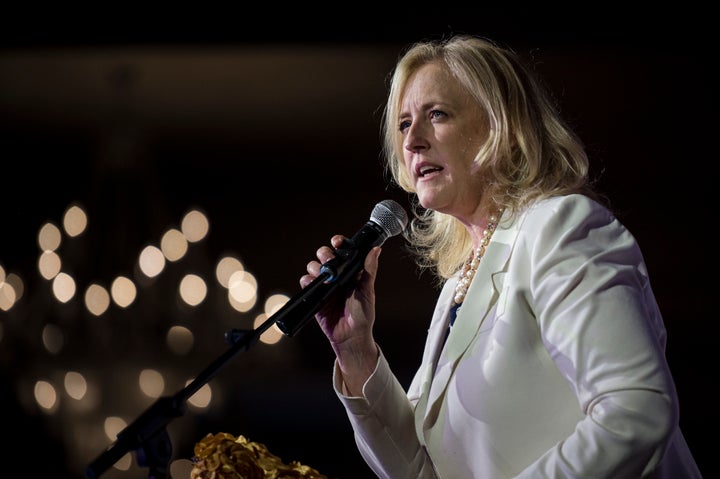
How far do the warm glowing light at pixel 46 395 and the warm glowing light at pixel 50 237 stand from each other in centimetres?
94

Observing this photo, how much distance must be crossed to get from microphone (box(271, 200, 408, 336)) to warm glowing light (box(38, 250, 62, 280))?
440 centimetres

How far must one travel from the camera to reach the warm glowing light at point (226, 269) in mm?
5420

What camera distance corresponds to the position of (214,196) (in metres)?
5.55

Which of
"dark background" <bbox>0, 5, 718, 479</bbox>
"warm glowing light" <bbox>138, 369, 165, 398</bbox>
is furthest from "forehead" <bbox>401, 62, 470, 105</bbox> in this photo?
"warm glowing light" <bbox>138, 369, 165, 398</bbox>

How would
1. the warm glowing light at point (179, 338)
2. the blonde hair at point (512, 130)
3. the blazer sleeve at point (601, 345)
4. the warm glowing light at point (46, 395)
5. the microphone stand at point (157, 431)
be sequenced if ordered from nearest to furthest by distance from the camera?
the microphone stand at point (157, 431) < the blazer sleeve at point (601, 345) < the blonde hair at point (512, 130) < the warm glowing light at point (46, 395) < the warm glowing light at point (179, 338)

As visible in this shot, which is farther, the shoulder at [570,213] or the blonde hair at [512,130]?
the blonde hair at [512,130]

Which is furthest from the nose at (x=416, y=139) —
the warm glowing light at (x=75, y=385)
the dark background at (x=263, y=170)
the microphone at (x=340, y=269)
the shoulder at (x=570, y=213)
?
the warm glowing light at (x=75, y=385)

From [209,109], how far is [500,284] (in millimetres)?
4307

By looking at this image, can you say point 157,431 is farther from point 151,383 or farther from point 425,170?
point 151,383

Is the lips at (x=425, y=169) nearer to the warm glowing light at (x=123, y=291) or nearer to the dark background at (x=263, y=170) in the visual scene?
the dark background at (x=263, y=170)

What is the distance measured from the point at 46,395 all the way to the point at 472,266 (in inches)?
151

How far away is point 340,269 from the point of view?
53.8 inches

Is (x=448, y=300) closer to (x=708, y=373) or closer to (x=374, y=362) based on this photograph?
(x=374, y=362)

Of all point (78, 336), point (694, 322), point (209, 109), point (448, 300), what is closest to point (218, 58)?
point (209, 109)
